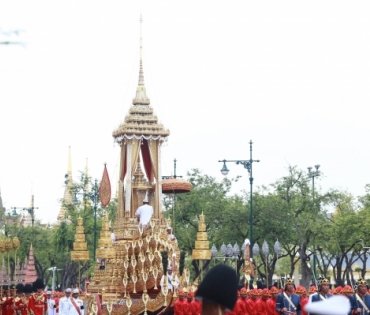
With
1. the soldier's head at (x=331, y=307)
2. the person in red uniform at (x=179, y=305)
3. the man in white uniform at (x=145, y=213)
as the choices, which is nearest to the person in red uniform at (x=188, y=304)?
the person in red uniform at (x=179, y=305)

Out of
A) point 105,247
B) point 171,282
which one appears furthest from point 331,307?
point 105,247

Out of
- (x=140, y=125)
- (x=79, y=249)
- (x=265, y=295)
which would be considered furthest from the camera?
(x=140, y=125)

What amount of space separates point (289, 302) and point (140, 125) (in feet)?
49.4

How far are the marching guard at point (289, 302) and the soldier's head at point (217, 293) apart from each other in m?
14.4

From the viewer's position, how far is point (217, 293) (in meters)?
7.25

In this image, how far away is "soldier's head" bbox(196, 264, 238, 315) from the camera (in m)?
7.24

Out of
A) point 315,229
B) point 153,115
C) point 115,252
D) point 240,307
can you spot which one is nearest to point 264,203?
point 315,229

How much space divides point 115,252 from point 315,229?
16352 millimetres

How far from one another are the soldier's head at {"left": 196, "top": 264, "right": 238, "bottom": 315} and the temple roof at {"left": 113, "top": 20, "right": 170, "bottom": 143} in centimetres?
2800

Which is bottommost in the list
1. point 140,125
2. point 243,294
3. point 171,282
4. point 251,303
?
point 251,303

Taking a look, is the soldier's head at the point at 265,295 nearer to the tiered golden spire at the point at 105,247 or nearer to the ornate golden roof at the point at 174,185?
the tiered golden spire at the point at 105,247

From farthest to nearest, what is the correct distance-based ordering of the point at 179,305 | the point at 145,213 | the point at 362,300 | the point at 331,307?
the point at 145,213 → the point at 179,305 → the point at 362,300 → the point at 331,307

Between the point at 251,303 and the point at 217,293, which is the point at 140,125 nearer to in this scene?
the point at 251,303

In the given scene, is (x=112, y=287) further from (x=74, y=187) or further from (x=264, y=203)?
(x=74, y=187)
